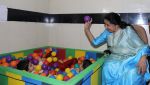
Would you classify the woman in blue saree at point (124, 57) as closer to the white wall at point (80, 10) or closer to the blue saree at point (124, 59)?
the blue saree at point (124, 59)

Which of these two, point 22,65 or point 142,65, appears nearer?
point 142,65

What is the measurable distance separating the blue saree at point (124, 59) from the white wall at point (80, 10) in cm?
46

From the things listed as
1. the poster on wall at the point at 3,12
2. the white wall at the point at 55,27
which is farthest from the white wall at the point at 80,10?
the poster on wall at the point at 3,12

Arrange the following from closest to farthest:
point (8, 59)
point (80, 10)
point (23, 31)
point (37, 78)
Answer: point (37, 78), point (8, 59), point (23, 31), point (80, 10)

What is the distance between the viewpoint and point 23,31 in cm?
Answer: 196

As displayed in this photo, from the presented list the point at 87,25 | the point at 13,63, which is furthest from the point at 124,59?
the point at 13,63

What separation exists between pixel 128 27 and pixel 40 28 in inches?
50.0

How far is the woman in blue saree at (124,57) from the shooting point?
1410 millimetres

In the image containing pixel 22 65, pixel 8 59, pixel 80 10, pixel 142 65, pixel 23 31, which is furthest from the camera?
pixel 80 10

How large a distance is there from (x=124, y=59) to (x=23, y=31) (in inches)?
50.2

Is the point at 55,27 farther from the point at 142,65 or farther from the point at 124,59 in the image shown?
the point at 142,65

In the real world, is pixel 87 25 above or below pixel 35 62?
above

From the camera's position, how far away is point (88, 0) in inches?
84.0

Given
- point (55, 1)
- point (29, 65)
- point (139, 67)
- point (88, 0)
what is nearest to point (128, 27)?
point (139, 67)
